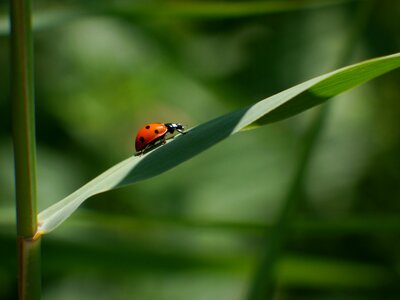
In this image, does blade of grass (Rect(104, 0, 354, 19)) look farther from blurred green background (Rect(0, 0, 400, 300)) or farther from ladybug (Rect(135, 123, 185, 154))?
blurred green background (Rect(0, 0, 400, 300))

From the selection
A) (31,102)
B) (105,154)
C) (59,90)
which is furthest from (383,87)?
(31,102)

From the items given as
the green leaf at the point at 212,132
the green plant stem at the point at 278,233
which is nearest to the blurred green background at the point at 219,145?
the green plant stem at the point at 278,233

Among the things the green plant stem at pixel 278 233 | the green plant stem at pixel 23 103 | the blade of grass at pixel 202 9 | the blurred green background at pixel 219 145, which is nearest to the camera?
the green plant stem at pixel 23 103

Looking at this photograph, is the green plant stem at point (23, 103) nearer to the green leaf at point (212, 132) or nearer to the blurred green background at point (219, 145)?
the green leaf at point (212, 132)

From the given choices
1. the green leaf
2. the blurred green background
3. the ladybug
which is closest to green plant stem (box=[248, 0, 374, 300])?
the ladybug

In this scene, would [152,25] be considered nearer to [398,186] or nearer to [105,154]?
[105,154]

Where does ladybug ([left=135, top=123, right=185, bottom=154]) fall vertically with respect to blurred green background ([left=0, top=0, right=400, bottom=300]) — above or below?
below

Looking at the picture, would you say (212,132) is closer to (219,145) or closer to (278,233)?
(278,233)
